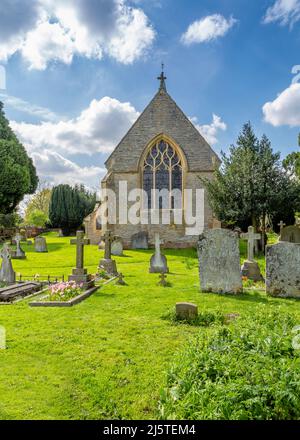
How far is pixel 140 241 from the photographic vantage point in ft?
73.7

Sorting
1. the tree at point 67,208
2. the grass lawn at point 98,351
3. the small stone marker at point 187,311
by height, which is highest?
the tree at point 67,208

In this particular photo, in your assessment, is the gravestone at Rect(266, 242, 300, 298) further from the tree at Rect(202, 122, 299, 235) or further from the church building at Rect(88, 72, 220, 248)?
the church building at Rect(88, 72, 220, 248)

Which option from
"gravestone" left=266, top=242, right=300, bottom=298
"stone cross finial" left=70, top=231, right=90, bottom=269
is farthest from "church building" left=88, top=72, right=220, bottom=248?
"gravestone" left=266, top=242, right=300, bottom=298

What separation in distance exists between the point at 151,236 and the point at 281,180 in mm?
9184

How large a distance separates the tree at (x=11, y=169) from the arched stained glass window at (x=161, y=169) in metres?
13.6

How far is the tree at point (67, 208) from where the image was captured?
122ft

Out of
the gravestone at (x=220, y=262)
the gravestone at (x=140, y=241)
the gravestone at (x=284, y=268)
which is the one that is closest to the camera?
the gravestone at (x=284, y=268)

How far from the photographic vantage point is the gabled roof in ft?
77.0

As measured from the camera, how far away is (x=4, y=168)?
29.7m

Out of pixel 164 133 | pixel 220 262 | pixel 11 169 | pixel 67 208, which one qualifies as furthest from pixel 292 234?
pixel 67 208

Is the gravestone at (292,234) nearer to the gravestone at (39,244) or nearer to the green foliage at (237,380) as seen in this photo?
the green foliage at (237,380)

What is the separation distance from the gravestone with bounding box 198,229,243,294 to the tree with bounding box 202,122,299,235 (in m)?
10.4

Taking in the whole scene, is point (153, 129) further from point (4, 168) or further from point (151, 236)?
point (4, 168)

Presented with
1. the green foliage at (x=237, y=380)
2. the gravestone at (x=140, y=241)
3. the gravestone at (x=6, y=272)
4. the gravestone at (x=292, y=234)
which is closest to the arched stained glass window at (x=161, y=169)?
the gravestone at (x=140, y=241)
